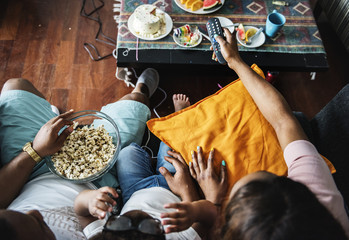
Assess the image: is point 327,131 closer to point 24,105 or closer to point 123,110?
point 123,110

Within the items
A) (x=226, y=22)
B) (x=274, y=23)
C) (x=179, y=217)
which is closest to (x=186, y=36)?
(x=226, y=22)

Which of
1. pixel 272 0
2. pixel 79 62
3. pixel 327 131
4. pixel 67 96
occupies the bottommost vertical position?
pixel 67 96

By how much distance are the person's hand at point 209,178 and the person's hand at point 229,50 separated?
1.43 ft

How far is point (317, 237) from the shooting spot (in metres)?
0.61

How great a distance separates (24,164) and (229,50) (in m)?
1.00

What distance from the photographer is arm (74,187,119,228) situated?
85 cm

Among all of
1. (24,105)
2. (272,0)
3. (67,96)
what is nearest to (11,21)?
(67,96)

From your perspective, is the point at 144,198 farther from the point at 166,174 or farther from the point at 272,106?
the point at 272,106

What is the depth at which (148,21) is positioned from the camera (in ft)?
4.42

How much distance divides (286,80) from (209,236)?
1421mm

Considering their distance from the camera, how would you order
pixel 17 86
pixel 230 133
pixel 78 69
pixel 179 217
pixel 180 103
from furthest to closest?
pixel 78 69, pixel 180 103, pixel 17 86, pixel 230 133, pixel 179 217

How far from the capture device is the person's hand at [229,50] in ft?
Result: 3.90

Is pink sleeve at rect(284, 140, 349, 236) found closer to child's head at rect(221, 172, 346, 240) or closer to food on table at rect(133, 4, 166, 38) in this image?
child's head at rect(221, 172, 346, 240)

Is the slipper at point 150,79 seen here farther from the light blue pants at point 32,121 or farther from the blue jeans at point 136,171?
the blue jeans at point 136,171
